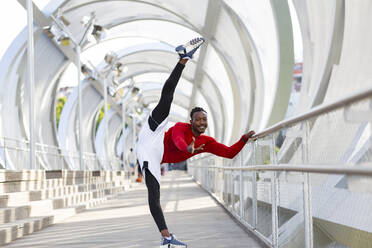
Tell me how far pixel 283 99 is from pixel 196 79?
626 inches

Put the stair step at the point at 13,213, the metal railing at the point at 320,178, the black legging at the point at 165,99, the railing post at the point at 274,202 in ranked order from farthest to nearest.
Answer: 1. the stair step at the point at 13,213
2. the black legging at the point at 165,99
3. the railing post at the point at 274,202
4. the metal railing at the point at 320,178

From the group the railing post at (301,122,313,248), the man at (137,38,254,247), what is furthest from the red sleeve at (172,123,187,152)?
the railing post at (301,122,313,248)

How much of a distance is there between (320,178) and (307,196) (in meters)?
0.36

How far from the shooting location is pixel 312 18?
9.18m

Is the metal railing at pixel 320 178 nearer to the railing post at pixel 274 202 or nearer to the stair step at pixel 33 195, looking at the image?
the railing post at pixel 274 202

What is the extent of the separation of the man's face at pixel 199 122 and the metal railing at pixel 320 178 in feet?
1.88

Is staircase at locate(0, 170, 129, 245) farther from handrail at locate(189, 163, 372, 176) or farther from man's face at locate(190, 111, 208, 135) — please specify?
handrail at locate(189, 163, 372, 176)

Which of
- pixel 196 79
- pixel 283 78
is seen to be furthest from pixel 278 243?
pixel 196 79

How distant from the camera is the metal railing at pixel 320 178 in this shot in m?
2.76

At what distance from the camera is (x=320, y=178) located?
344cm

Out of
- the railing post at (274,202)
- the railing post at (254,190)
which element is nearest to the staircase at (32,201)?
the railing post at (254,190)

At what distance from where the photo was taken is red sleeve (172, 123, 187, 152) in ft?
15.8

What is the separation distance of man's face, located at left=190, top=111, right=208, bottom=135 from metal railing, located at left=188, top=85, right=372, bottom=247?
572 mm

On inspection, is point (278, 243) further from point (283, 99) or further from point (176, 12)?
point (176, 12)
